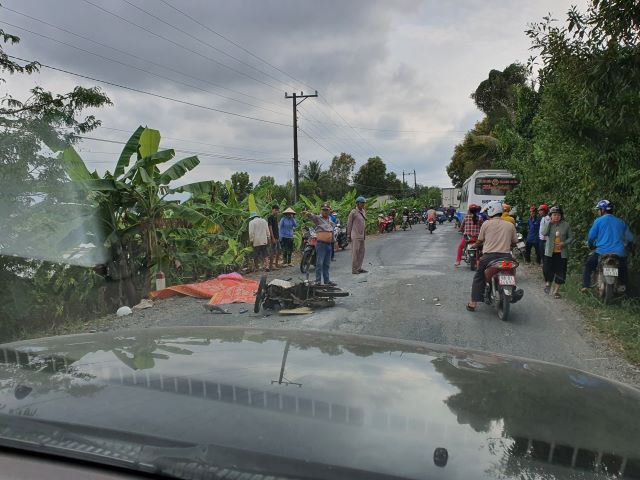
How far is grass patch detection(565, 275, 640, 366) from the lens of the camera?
645 centimetres

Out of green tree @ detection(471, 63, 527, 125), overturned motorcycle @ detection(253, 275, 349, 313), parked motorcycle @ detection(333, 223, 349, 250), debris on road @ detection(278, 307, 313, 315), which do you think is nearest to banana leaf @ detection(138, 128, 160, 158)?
overturned motorcycle @ detection(253, 275, 349, 313)

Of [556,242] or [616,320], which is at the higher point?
[556,242]

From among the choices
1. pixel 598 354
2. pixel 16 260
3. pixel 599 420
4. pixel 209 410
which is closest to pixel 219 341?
pixel 209 410

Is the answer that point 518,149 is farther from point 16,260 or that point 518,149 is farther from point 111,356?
point 111,356

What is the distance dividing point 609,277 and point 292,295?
502 centimetres

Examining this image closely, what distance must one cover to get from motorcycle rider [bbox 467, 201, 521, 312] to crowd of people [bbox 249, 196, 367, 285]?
134 inches

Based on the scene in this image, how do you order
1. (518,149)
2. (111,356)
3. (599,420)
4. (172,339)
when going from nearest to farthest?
1. (599,420)
2. (111,356)
3. (172,339)
4. (518,149)

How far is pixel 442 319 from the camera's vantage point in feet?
Result: 26.3

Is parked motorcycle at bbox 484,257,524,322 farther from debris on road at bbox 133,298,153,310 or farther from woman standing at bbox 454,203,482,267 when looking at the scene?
debris on road at bbox 133,298,153,310

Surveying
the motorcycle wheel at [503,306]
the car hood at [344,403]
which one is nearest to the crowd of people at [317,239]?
the motorcycle wheel at [503,306]

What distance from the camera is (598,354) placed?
627 centimetres

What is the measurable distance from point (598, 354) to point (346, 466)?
19.2ft

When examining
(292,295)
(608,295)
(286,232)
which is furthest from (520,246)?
(286,232)

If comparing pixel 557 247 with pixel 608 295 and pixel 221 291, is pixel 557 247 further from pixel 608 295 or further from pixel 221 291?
pixel 221 291
